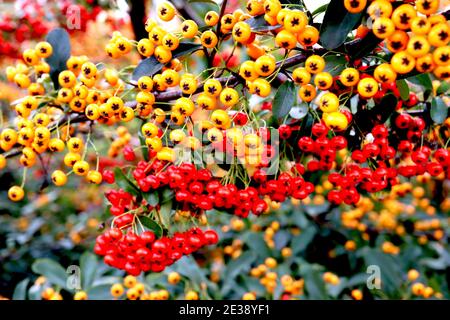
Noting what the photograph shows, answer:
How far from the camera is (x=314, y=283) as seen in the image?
1960mm

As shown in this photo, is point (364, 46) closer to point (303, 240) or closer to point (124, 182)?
point (124, 182)

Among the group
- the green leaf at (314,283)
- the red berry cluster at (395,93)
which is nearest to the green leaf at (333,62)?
the red berry cluster at (395,93)

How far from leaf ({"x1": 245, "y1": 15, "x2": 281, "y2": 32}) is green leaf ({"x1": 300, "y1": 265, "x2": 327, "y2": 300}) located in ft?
4.48

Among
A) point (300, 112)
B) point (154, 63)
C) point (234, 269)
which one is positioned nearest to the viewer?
point (154, 63)

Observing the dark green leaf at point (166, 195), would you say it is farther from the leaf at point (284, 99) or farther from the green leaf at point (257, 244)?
the green leaf at point (257, 244)

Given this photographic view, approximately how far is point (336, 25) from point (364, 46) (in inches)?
3.6

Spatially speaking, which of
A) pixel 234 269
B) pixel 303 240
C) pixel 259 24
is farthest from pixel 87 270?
pixel 259 24

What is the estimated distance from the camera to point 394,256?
2.33 metres

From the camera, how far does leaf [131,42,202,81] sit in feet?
3.44

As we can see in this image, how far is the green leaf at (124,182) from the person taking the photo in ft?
4.05

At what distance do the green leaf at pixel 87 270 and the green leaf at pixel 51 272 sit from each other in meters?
0.09
